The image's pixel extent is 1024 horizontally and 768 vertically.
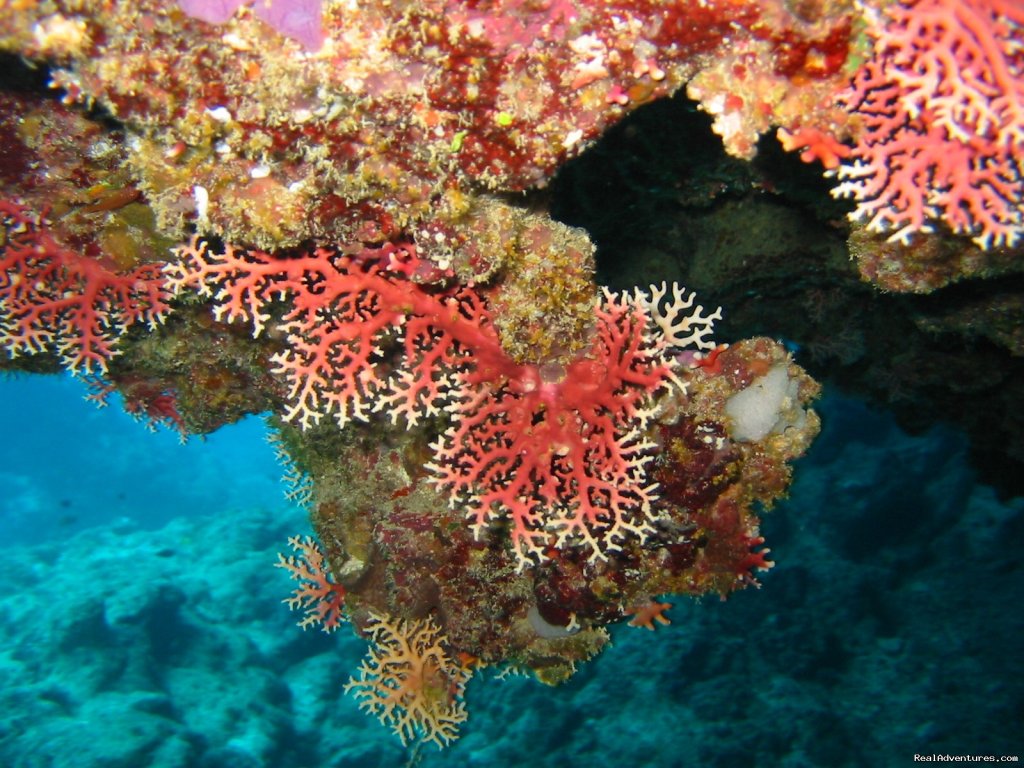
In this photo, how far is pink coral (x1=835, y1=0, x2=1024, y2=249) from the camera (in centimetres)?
212

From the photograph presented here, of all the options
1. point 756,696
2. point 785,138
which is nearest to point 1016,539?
point 756,696

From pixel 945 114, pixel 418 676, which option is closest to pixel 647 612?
pixel 418 676

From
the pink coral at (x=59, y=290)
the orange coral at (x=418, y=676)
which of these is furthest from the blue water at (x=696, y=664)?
the orange coral at (x=418, y=676)

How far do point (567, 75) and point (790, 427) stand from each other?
266cm

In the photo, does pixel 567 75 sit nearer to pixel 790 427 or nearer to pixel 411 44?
pixel 411 44

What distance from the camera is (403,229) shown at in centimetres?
303

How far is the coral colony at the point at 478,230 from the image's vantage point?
8.02ft

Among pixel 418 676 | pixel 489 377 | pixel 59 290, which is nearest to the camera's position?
pixel 489 377

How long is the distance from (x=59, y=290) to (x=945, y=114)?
4.72 meters

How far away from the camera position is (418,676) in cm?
509

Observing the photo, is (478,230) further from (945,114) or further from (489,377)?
(945,114)

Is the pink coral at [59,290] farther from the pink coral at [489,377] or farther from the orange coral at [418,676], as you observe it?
the orange coral at [418,676]

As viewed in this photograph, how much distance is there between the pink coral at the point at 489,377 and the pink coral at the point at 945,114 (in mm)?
1284

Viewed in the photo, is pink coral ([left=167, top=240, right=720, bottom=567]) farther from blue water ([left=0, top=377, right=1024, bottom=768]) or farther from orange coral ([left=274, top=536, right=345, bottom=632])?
blue water ([left=0, top=377, right=1024, bottom=768])
